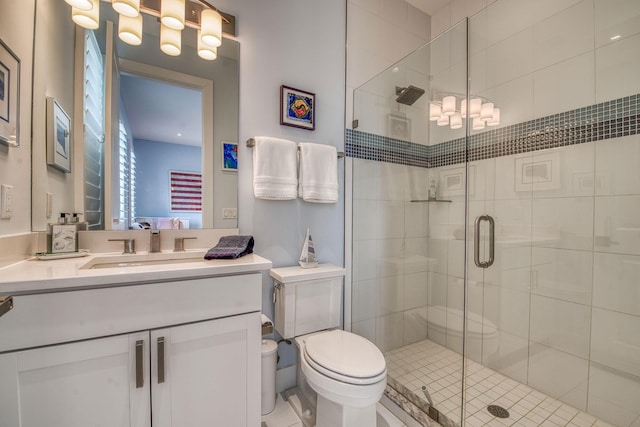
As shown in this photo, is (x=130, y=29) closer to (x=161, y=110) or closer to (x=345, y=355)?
(x=161, y=110)

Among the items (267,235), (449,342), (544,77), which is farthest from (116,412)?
(544,77)

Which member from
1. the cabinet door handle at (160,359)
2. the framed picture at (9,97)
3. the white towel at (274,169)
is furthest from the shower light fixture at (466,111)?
the framed picture at (9,97)

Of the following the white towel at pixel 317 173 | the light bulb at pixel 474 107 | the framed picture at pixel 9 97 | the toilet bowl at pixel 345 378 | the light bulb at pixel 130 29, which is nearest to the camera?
the framed picture at pixel 9 97

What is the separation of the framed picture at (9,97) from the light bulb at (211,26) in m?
0.76

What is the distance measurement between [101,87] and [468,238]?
230cm

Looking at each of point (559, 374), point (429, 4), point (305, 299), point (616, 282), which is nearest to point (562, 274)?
point (616, 282)

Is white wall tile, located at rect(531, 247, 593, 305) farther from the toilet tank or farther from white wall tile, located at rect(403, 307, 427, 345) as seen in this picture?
the toilet tank

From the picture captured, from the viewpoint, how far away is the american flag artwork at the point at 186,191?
55.7 inches

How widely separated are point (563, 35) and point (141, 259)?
258cm

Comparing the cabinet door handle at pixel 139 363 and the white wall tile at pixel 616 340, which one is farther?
the white wall tile at pixel 616 340

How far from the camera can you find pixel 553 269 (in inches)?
63.5

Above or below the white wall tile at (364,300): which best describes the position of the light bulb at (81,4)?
above

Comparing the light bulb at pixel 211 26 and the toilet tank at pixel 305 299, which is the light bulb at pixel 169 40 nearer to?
the light bulb at pixel 211 26

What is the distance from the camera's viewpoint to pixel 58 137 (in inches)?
45.6
